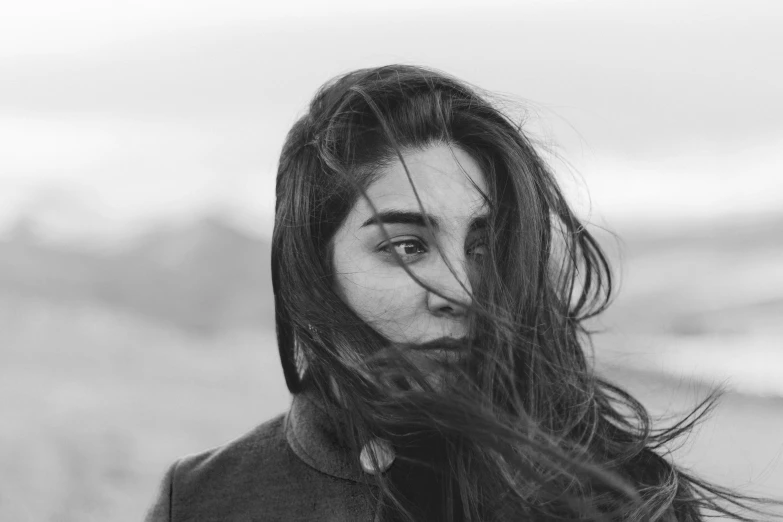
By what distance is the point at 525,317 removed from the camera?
1767mm

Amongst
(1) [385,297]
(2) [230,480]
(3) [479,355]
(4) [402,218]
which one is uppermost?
(4) [402,218]

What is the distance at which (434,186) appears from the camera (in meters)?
1.71

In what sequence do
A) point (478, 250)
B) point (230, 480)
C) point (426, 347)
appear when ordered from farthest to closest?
point (230, 480) → point (478, 250) → point (426, 347)

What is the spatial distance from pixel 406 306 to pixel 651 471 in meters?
0.58

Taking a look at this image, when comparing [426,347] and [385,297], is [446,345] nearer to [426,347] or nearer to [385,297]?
[426,347]

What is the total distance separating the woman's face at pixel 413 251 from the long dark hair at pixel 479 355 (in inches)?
1.0

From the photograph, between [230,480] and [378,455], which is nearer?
[378,455]

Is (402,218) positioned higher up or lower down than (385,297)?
higher up

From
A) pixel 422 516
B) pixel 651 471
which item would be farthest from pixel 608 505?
pixel 422 516

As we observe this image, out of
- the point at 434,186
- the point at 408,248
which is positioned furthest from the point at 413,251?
the point at 434,186

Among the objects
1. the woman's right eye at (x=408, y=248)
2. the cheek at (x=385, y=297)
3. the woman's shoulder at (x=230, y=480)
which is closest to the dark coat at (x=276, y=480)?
the woman's shoulder at (x=230, y=480)

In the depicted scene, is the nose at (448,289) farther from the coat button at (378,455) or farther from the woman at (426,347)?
the coat button at (378,455)

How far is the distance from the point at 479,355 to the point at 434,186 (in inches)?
12.4

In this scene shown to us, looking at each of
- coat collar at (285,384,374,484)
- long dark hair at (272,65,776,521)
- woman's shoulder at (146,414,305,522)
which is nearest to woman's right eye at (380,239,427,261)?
long dark hair at (272,65,776,521)
